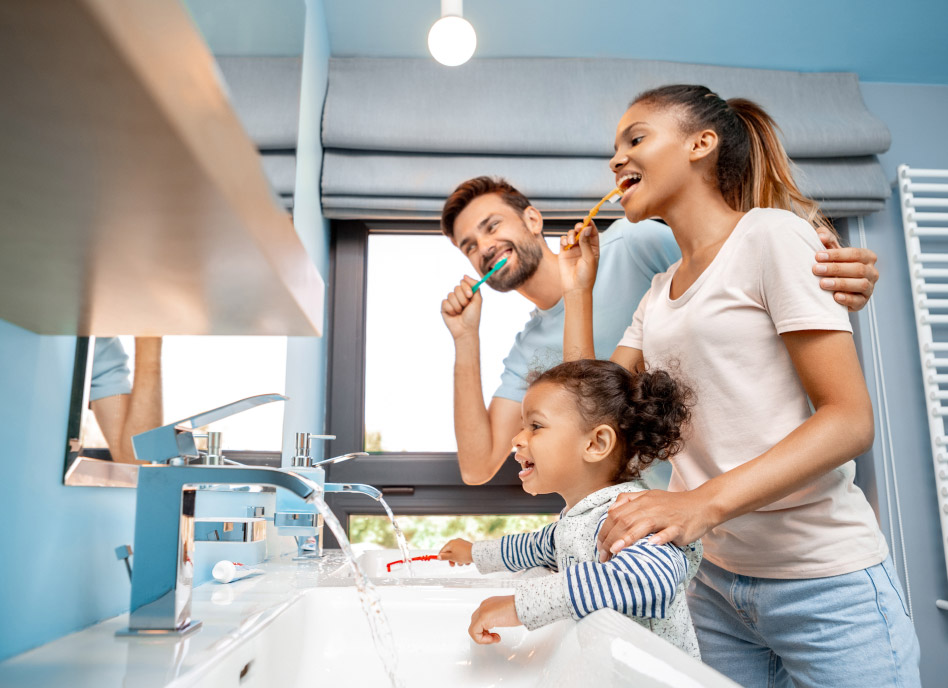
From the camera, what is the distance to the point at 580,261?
4.85 feet

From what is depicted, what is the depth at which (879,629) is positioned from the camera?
84 cm

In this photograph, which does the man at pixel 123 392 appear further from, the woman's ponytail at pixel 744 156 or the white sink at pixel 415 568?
the woman's ponytail at pixel 744 156

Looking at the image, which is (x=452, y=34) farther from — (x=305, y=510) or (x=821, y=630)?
(x=821, y=630)

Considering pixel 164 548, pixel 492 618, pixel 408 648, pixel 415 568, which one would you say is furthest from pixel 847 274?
pixel 415 568

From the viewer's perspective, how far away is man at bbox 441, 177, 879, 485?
1.67 m

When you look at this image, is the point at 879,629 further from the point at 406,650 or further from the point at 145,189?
the point at 145,189

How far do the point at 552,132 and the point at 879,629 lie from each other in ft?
5.40

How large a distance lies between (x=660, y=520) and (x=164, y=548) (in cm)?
52

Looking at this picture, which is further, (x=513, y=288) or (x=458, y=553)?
(x=513, y=288)

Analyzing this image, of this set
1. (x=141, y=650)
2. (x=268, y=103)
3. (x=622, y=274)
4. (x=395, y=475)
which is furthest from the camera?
(x=395, y=475)

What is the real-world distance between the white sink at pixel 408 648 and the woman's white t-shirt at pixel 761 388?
1.07ft

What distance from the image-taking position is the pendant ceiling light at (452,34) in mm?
1514

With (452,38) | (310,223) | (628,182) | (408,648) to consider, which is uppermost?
(452,38)

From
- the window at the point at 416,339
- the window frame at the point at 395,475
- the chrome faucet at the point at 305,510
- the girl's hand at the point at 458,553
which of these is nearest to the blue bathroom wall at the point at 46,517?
the chrome faucet at the point at 305,510
